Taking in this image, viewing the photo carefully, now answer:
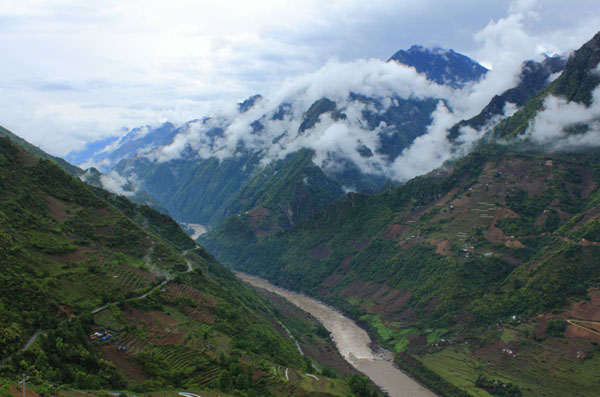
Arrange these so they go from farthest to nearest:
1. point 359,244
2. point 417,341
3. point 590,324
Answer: point 359,244
point 417,341
point 590,324

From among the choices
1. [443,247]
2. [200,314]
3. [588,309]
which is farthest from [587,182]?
[200,314]

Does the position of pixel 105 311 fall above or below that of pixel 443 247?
below

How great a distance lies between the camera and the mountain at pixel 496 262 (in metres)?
97.5

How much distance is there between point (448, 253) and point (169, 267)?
87133mm

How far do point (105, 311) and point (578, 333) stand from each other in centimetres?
9178

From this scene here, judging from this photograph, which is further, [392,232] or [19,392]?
[392,232]

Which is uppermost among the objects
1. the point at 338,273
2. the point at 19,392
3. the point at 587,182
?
the point at 587,182

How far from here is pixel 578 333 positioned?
9494 centimetres

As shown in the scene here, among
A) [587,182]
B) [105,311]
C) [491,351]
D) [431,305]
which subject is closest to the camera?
[105,311]

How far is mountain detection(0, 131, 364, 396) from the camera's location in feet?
166

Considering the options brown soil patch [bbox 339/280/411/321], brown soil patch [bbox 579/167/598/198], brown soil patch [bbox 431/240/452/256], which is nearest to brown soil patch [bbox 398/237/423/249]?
brown soil patch [bbox 431/240/452/256]

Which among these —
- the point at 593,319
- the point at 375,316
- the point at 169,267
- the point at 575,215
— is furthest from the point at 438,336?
the point at 169,267

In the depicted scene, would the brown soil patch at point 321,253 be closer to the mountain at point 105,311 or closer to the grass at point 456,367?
the grass at point 456,367

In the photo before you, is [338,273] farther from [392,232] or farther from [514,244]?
[514,244]
